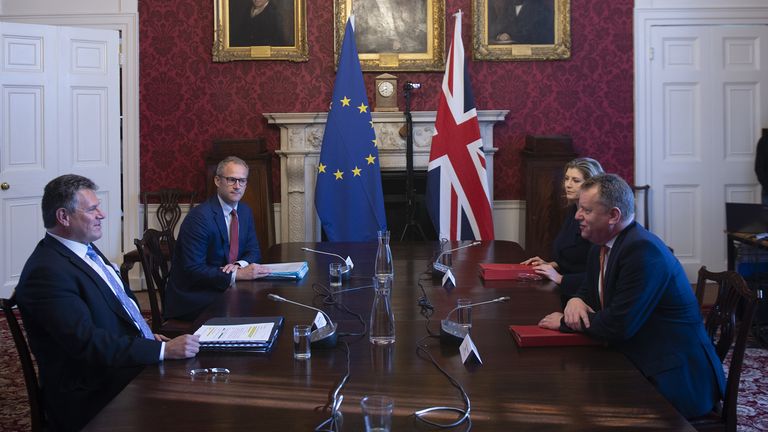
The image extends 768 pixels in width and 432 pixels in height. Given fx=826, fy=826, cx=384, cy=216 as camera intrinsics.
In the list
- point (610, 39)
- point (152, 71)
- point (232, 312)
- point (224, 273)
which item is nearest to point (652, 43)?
point (610, 39)

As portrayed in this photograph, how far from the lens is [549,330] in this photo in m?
2.77

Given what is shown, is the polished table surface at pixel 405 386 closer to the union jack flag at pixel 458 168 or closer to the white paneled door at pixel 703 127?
the union jack flag at pixel 458 168

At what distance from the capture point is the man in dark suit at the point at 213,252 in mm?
4113

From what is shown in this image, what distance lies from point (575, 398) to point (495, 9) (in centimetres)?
577

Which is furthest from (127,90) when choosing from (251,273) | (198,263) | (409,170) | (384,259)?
(384,259)

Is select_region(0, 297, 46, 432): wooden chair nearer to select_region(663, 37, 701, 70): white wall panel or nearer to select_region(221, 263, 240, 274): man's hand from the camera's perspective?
select_region(221, 263, 240, 274): man's hand

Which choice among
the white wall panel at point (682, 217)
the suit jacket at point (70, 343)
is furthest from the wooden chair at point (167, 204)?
the suit jacket at point (70, 343)

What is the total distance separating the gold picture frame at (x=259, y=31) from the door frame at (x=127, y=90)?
0.75 m

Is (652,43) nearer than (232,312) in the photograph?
No

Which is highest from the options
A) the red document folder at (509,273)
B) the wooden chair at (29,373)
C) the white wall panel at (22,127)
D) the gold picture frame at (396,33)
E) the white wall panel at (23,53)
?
the gold picture frame at (396,33)

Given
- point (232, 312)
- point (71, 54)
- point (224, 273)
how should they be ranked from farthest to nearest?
point (71, 54), point (224, 273), point (232, 312)

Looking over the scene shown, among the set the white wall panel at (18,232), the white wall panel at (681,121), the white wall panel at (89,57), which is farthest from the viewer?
the white wall panel at (681,121)

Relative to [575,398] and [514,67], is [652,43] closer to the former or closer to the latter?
[514,67]

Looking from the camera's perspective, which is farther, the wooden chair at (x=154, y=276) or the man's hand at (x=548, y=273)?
the wooden chair at (x=154, y=276)
